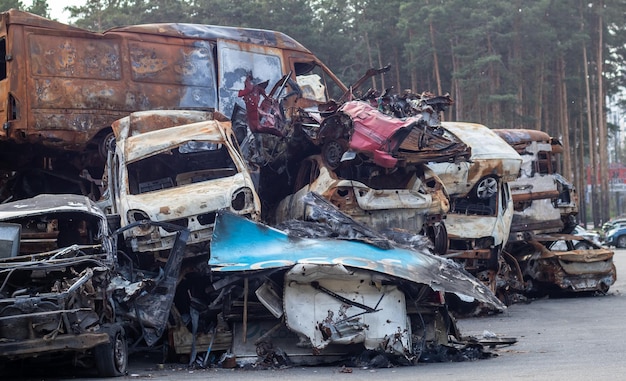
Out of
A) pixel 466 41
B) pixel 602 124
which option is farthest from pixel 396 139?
pixel 602 124

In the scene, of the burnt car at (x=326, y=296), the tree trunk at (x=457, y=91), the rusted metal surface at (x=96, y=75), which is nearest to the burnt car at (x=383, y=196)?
the burnt car at (x=326, y=296)

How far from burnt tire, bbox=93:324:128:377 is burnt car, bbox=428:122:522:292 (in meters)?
6.92

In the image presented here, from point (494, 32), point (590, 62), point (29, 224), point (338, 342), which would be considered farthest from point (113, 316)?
point (590, 62)

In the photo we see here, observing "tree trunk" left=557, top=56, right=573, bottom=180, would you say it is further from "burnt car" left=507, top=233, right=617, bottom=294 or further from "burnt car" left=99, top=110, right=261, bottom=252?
"burnt car" left=99, top=110, right=261, bottom=252

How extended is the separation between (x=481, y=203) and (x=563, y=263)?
2.84 meters

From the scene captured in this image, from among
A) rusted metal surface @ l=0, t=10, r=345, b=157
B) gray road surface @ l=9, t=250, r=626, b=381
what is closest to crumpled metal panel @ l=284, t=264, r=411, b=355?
gray road surface @ l=9, t=250, r=626, b=381

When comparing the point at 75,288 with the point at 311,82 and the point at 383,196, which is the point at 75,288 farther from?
the point at 311,82

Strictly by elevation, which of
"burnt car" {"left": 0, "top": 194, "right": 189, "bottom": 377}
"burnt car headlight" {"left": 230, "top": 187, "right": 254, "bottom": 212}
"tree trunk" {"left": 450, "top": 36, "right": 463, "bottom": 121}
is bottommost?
"burnt car" {"left": 0, "top": 194, "right": 189, "bottom": 377}

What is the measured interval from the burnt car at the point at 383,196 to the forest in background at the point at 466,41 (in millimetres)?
30885

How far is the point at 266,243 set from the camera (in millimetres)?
10625

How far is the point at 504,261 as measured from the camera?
17672mm

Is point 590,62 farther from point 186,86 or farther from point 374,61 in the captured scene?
point 186,86

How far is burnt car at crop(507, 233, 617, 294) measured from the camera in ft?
58.7

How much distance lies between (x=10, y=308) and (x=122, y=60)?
8.85 metres
